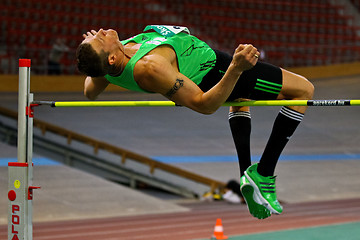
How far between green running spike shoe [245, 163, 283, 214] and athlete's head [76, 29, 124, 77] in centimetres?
102

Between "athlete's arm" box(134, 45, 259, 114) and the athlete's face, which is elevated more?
the athlete's face

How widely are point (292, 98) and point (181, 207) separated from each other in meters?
5.81

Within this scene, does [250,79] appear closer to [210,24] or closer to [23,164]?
[23,164]

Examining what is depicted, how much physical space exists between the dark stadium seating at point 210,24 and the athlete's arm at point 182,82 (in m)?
9.55

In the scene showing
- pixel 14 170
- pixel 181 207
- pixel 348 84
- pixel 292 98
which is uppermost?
pixel 292 98

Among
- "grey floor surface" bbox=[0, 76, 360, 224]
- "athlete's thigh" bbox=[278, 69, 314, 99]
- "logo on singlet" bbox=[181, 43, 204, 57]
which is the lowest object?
"grey floor surface" bbox=[0, 76, 360, 224]

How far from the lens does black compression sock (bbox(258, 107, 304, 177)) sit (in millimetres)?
3598

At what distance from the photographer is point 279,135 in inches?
142

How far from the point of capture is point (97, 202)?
347 inches

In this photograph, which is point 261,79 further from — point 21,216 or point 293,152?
point 293,152

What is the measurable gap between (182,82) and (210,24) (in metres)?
12.8

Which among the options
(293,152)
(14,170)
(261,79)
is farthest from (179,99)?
(293,152)

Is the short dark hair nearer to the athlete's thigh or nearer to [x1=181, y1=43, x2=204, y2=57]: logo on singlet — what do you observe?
[x1=181, y1=43, x2=204, y2=57]: logo on singlet

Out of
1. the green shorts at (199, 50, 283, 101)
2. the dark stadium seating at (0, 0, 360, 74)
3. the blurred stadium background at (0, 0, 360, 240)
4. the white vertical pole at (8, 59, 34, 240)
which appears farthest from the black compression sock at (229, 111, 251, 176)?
the dark stadium seating at (0, 0, 360, 74)
